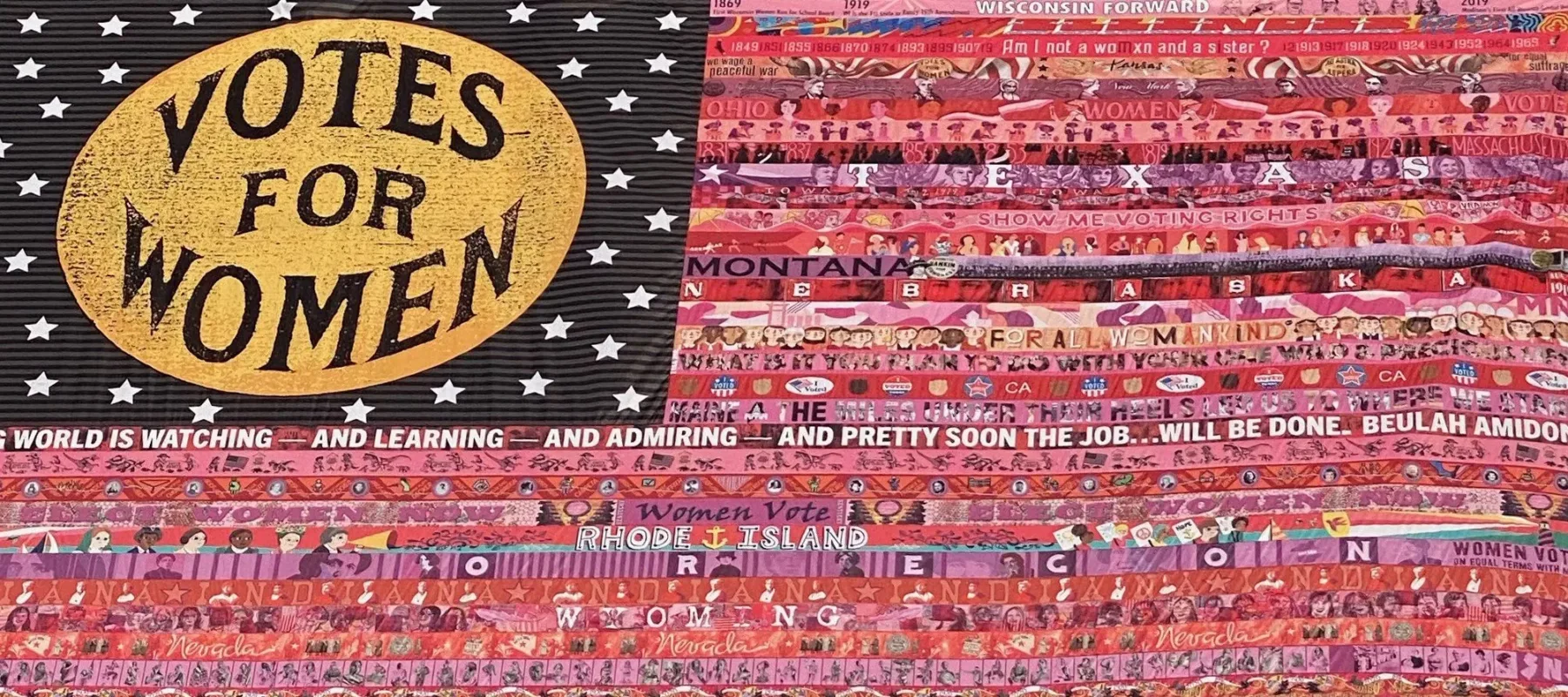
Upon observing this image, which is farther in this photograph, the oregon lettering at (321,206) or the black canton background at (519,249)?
the oregon lettering at (321,206)

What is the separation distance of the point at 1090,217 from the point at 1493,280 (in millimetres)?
1177

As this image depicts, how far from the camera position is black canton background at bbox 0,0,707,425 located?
6.06 meters

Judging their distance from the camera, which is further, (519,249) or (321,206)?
(321,206)

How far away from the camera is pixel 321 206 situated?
6.37 meters

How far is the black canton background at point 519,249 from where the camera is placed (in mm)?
6059

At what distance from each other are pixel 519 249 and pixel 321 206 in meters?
0.65

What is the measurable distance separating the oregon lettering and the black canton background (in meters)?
0.06

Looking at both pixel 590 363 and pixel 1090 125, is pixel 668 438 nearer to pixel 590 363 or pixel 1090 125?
pixel 590 363

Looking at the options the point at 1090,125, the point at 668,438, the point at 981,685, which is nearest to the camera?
the point at 981,685

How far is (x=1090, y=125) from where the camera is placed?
21.1ft

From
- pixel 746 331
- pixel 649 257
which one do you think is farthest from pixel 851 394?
pixel 649 257

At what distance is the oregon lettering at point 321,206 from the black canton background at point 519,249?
56 mm

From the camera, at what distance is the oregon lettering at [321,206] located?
20.2 ft

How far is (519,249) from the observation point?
6.27 metres
